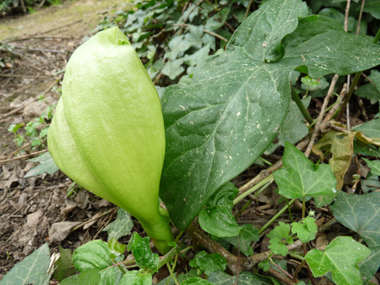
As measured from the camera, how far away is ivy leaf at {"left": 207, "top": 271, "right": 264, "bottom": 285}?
682 mm

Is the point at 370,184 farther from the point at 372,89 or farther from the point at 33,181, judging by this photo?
the point at 33,181

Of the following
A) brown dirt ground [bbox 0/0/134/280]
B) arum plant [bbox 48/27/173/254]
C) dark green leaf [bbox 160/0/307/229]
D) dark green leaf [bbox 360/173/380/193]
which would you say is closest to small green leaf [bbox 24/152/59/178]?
brown dirt ground [bbox 0/0/134/280]

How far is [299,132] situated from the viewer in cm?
97

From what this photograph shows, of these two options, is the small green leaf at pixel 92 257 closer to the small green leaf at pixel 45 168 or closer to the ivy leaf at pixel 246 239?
the ivy leaf at pixel 246 239

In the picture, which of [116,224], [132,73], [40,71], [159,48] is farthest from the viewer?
[40,71]

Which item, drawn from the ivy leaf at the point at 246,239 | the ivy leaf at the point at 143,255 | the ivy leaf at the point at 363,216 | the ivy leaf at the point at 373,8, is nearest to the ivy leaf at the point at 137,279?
the ivy leaf at the point at 143,255

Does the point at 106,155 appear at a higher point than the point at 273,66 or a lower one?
lower

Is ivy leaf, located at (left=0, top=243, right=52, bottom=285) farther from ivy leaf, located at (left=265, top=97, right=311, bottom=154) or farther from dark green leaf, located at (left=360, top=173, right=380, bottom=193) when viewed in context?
dark green leaf, located at (left=360, top=173, right=380, bottom=193)

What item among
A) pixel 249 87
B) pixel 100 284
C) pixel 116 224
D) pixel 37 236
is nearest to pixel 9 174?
pixel 37 236

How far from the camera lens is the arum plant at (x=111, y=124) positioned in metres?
0.57

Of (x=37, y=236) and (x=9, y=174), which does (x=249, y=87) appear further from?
(x=9, y=174)

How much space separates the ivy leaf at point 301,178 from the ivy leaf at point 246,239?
0.18 metres

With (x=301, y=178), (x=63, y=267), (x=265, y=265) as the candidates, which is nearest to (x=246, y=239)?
(x=265, y=265)

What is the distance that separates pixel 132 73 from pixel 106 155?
20cm
